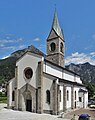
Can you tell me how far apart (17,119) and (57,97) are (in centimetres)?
899

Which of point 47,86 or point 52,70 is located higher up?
point 52,70

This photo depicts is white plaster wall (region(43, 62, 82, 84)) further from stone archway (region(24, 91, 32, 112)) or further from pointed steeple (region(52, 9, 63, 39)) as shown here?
pointed steeple (region(52, 9, 63, 39))

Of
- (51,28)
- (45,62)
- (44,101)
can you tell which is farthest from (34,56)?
(51,28)

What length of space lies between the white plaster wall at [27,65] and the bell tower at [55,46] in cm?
1702

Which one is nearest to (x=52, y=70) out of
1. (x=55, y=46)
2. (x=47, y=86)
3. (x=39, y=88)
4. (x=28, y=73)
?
(x=28, y=73)

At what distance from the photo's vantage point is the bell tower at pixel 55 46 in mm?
57356

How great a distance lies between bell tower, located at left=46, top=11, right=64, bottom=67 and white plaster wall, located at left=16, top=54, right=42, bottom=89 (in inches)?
670

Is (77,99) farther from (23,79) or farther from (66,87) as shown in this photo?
(23,79)

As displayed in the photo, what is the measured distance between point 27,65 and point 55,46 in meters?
19.6

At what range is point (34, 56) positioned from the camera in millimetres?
39219

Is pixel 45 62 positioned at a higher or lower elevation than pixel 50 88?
higher

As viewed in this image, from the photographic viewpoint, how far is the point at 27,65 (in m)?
40.4

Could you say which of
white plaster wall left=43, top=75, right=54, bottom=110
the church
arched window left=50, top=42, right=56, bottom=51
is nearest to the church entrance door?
the church

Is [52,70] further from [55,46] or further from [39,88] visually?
[55,46]
